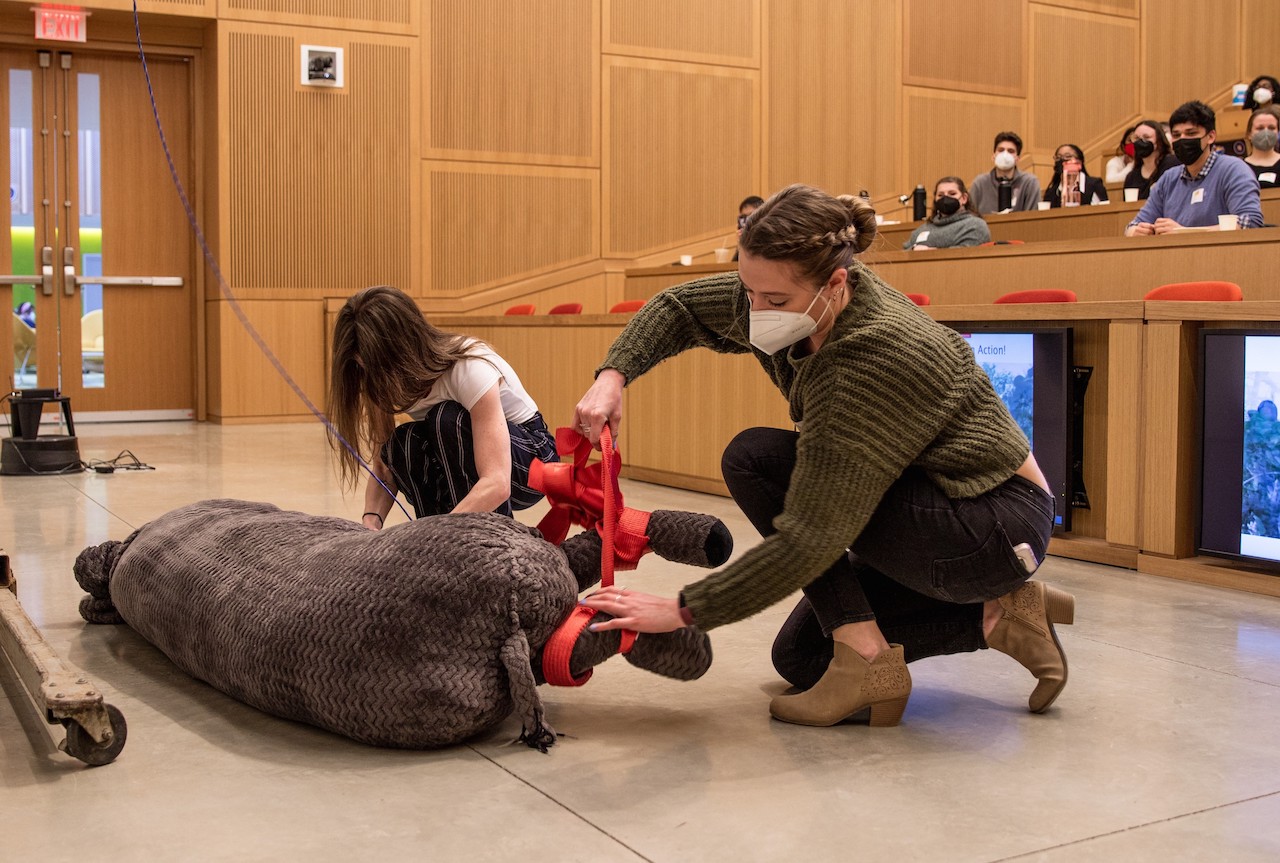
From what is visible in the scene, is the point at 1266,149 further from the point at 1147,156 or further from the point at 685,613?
the point at 685,613

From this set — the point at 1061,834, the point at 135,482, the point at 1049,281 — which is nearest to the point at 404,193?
the point at 135,482

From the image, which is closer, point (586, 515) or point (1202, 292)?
point (586, 515)

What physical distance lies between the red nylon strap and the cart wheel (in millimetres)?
597

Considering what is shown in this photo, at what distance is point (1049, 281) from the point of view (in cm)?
518

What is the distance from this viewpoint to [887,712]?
2.04 m

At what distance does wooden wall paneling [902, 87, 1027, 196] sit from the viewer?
1030 centimetres

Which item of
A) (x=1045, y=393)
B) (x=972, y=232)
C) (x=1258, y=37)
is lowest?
(x=1045, y=393)

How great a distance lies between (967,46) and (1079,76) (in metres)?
1.23

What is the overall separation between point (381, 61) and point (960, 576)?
295 inches

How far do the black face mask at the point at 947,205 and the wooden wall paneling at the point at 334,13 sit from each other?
3938 mm

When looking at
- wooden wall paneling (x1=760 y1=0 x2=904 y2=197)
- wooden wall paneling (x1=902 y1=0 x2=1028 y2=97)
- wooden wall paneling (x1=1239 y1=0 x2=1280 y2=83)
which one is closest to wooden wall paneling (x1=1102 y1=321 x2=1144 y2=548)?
wooden wall paneling (x1=760 y1=0 x2=904 y2=197)

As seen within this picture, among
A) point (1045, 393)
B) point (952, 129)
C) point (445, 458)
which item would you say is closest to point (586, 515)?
point (445, 458)

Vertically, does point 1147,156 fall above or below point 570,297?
above

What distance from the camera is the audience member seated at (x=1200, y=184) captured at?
18.0ft
